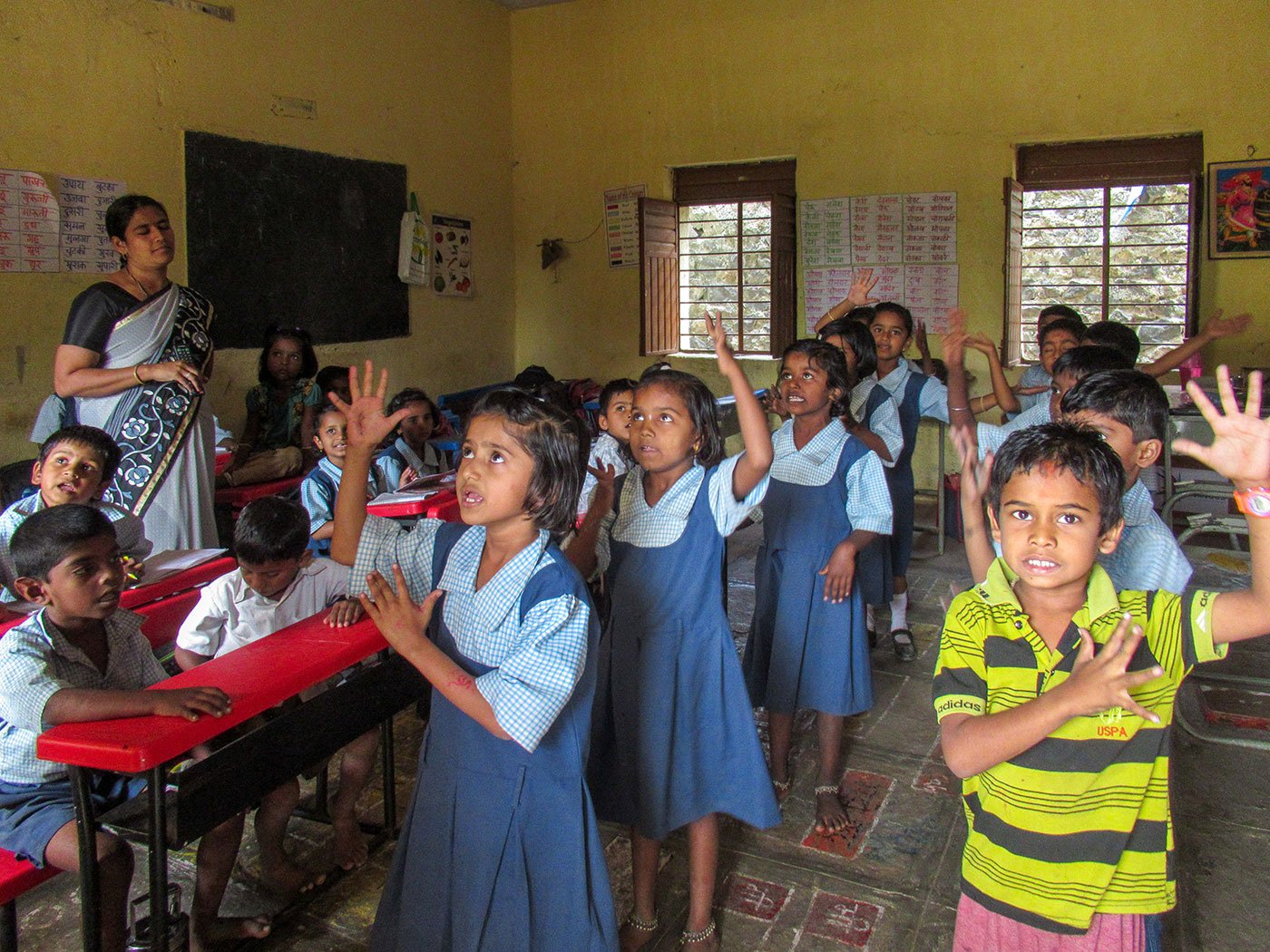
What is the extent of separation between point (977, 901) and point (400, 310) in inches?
234

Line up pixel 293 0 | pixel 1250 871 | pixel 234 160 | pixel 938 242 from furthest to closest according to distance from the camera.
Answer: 1. pixel 938 242
2. pixel 293 0
3. pixel 234 160
4. pixel 1250 871

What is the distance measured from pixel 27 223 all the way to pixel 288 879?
3.41 metres

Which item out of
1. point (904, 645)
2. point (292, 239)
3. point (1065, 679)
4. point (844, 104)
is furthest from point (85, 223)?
point (1065, 679)

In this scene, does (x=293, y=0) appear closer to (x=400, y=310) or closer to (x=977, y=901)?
(x=400, y=310)

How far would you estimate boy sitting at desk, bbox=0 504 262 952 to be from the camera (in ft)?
5.24

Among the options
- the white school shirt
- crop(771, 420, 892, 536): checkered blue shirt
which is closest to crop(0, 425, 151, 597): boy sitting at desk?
the white school shirt

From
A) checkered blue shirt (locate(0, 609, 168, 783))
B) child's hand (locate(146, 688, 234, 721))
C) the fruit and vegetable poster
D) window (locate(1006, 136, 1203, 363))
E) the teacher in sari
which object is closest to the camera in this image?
child's hand (locate(146, 688, 234, 721))

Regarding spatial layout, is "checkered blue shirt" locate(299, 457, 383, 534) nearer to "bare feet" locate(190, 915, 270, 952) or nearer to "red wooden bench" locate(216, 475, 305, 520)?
"red wooden bench" locate(216, 475, 305, 520)

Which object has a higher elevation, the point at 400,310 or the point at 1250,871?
the point at 400,310

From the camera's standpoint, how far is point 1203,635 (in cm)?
135

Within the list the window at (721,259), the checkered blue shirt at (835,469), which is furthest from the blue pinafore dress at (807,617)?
the window at (721,259)

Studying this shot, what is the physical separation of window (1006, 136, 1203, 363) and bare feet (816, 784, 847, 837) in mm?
4480

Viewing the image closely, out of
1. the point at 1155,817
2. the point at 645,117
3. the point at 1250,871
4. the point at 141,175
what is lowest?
the point at 1250,871

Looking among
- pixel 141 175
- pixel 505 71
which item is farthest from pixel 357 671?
pixel 505 71
